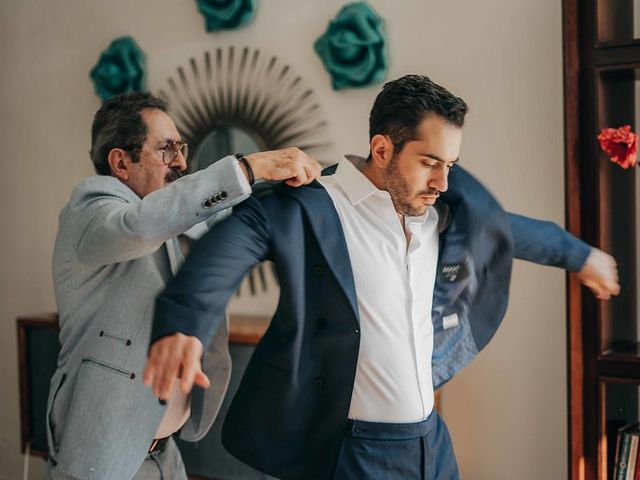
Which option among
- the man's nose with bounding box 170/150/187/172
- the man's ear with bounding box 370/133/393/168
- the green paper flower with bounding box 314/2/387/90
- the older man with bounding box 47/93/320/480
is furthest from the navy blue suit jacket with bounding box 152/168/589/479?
the green paper flower with bounding box 314/2/387/90

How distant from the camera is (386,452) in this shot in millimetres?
1412

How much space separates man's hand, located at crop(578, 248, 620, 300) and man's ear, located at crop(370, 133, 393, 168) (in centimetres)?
46

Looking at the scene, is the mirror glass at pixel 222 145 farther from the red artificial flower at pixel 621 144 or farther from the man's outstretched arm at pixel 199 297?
the man's outstretched arm at pixel 199 297

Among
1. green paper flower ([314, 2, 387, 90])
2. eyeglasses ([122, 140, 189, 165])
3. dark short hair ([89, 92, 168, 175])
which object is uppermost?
green paper flower ([314, 2, 387, 90])

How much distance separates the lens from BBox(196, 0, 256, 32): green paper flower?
302 centimetres

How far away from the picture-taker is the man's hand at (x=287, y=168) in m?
1.39

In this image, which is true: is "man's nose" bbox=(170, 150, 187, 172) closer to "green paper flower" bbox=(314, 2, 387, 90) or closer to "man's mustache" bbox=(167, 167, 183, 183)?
"man's mustache" bbox=(167, 167, 183, 183)

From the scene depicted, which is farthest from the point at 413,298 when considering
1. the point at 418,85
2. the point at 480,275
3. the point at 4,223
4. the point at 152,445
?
the point at 4,223

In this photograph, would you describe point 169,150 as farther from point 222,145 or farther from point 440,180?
point 222,145

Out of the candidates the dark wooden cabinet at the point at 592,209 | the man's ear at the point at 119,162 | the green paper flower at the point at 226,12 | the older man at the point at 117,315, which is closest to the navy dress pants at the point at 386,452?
the older man at the point at 117,315

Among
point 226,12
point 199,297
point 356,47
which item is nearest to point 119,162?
point 199,297

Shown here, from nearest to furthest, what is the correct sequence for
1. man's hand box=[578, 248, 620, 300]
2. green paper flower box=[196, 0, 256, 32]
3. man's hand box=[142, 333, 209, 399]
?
man's hand box=[142, 333, 209, 399]
man's hand box=[578, 248, 620, 300]
green paper flower box=[196, 0, 256, 32]

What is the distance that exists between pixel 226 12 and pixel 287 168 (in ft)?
6.04

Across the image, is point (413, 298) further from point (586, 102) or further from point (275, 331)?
point (586, 102)
